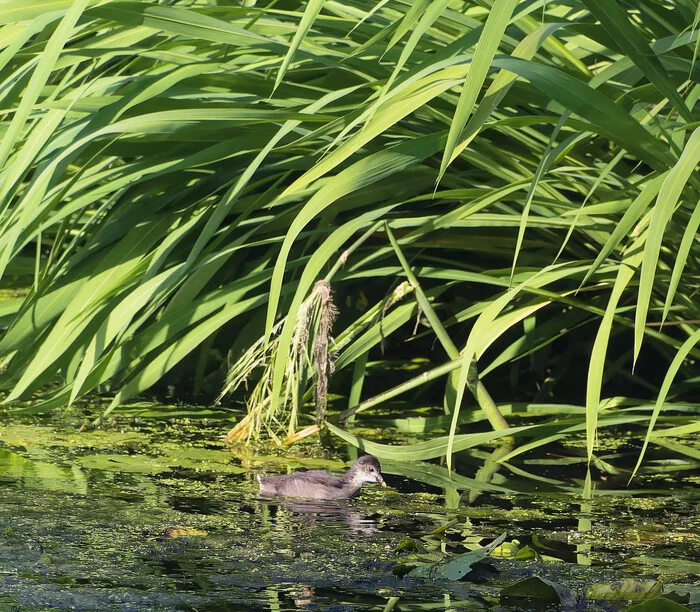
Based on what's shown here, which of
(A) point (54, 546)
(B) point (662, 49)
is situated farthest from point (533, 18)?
(A) point (54, 546)

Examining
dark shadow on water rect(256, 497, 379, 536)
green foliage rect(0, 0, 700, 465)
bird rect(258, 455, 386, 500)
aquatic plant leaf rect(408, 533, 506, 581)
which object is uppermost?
green foliage rect(0, 0, 700, 465)

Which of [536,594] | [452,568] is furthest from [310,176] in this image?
[536,594]

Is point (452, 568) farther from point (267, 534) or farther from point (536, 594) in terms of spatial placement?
point (267, 534)

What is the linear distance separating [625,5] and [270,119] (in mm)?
1032

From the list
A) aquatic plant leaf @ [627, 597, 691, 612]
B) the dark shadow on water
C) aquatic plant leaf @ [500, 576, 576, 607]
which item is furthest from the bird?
aquatic plant leaf @ [627, 597, 691, 612]

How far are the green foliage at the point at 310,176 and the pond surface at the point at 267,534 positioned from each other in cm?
20

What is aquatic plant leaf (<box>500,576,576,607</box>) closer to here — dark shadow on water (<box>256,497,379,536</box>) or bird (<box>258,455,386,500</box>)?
dark shadow on water (<box>256,497,379,536</box>)

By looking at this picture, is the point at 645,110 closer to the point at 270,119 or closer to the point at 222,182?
the point at 270,119

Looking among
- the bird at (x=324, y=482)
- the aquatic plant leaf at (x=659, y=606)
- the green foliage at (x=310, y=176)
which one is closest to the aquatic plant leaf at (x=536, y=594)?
the aquatic plant leaf at (x=659, y=606)

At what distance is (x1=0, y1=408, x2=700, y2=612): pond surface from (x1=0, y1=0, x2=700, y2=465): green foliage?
20cm

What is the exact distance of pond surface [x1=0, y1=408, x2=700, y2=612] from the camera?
2.19 metres

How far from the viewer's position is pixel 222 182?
12.2 feet

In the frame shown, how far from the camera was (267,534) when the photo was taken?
2643 mm

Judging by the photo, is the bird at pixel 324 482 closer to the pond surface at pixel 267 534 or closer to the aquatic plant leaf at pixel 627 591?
the pond surface at pixel 267 534
